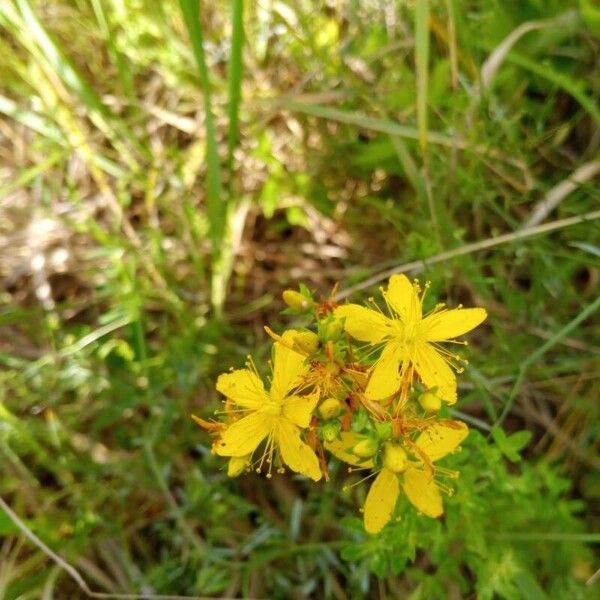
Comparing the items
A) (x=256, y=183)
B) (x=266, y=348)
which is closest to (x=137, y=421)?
(x=266, y=348)

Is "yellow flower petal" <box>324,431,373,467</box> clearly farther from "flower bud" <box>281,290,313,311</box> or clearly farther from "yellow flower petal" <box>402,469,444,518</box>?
"flower bud" <box>281,290,313,311</box>

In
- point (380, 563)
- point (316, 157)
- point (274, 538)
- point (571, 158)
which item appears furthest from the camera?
point (316, 157)

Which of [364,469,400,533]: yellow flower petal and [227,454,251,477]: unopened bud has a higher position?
[227,454,251,477]: unopened bud

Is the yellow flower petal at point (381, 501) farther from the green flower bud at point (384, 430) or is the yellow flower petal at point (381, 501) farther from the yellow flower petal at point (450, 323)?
the yellow flower petal at point (450, 323)

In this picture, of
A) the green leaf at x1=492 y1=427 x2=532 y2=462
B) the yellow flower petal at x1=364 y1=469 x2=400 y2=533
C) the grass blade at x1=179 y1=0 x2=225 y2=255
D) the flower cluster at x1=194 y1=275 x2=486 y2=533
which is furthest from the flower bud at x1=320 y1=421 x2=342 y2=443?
the grass blade at x1=179 y1=0 x2=225 y2=255

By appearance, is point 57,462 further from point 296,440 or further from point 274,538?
point 296,440

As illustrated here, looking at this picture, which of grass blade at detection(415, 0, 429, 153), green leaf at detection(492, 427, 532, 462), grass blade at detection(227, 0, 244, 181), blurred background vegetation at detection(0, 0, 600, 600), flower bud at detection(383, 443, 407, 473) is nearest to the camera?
flower bud at detection(383, 443, 407, 473)
